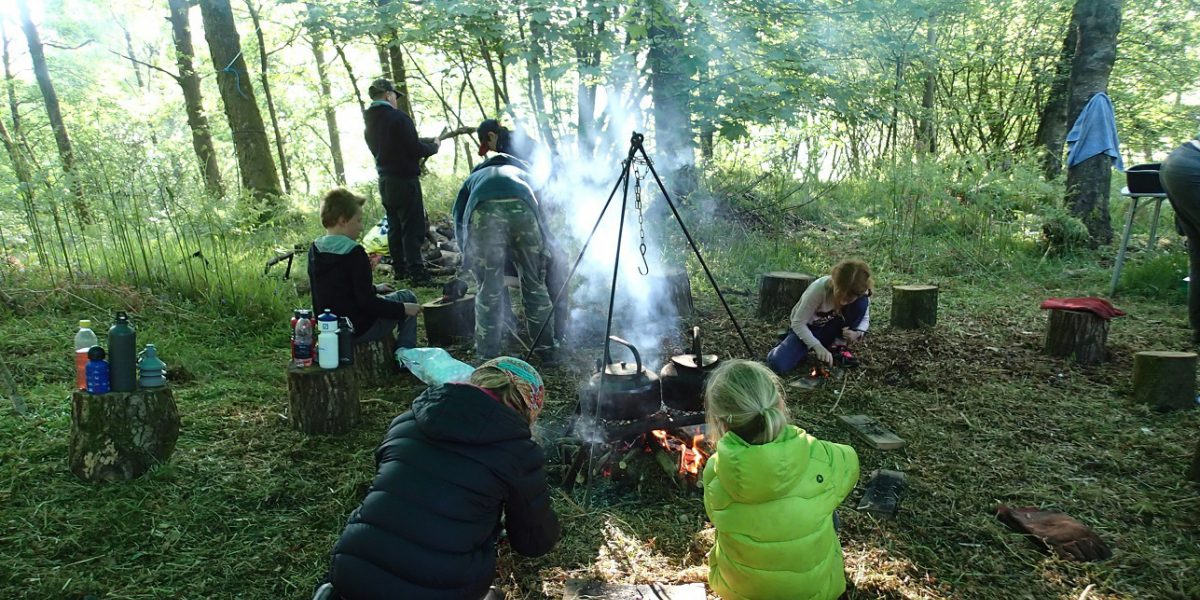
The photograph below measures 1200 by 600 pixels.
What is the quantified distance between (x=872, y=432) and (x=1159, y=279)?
5306 mm

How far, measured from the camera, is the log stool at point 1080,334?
502cm

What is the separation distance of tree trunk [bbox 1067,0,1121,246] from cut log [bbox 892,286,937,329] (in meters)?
4.23

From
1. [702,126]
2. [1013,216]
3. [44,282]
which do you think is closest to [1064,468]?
[702,126]

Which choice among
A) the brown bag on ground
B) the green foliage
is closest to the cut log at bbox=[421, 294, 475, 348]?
the brown bag on ground

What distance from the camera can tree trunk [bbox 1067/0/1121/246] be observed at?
27.6ft

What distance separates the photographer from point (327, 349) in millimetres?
3801

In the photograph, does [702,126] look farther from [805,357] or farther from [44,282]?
[44,282]

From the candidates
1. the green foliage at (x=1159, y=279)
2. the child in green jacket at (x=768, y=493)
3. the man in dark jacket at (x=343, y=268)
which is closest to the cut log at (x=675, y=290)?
the man in dark jacket at (x=343, y=268)

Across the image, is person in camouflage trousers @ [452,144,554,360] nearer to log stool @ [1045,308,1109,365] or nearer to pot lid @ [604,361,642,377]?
pot lid @ [604,361,642,377]

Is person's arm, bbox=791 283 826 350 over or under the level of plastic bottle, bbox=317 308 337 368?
under

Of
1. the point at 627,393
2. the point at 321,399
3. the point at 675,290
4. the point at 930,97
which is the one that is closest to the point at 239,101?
the point at 675,290

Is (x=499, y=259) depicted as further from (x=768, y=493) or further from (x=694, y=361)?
(x=768, y=493)

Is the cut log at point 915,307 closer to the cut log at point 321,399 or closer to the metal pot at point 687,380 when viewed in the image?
the metal pot at point 687,380

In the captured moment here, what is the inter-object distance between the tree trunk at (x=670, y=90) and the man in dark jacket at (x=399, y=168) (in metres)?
2.56
